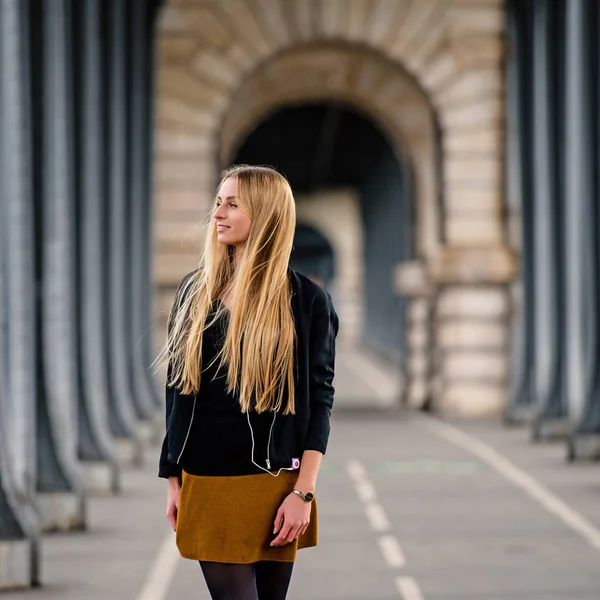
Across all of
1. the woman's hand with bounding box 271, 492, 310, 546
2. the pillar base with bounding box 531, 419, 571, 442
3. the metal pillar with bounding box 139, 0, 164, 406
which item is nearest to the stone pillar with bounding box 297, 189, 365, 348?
the metal pillar with bounding box 139, 0, 164, 406

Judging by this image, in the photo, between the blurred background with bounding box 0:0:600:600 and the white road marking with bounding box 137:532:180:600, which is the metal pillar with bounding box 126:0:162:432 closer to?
the blurred background with bounding box 0:0:600:600

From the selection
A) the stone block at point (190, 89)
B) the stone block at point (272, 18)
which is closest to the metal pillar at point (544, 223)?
the stone block at point (272, 18)

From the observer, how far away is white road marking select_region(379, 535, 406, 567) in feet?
39.9

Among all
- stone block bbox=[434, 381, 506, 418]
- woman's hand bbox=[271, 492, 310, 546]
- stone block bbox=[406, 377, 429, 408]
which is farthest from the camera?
stone block bbox=[406, 377, 429, 408]

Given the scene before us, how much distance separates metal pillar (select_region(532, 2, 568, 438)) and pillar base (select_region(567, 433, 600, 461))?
16.6 ft

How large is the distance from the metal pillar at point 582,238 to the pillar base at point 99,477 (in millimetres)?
6417

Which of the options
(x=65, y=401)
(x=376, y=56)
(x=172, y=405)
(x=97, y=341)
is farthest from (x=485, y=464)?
(x=172, y=405)

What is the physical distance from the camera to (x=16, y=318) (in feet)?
44.2

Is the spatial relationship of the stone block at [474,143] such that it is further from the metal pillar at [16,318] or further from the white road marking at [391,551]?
the white road marking at [391,551]

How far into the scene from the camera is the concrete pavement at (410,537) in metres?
10.9

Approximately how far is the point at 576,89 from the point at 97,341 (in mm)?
7625

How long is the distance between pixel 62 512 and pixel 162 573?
2613mm

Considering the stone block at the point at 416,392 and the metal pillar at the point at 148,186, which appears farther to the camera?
the stone block at the point at 416,392

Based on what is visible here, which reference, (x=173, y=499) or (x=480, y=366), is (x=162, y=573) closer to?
(x=173, y=499)
